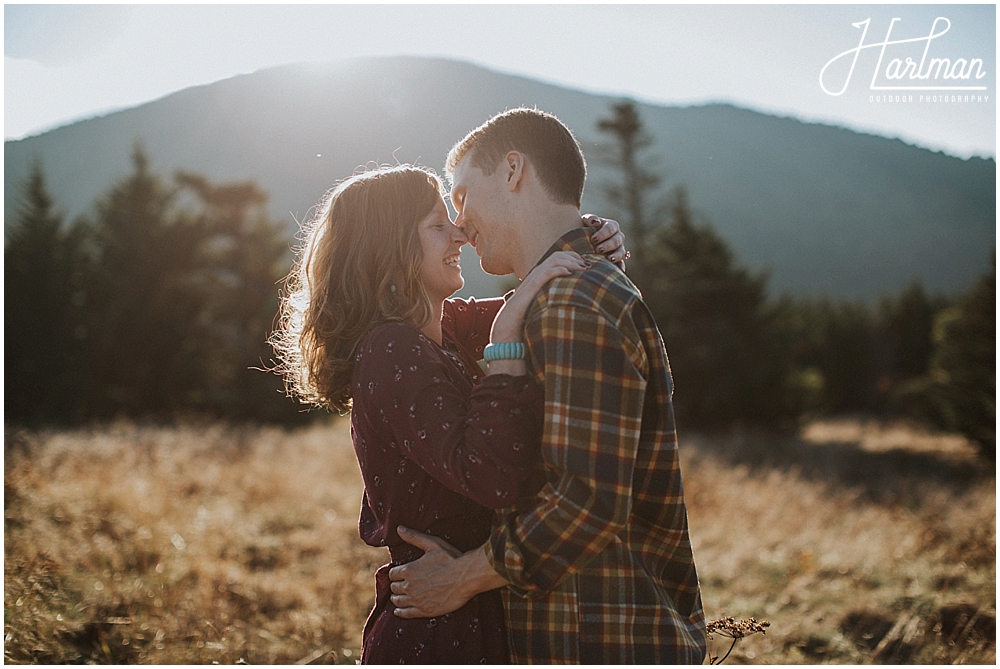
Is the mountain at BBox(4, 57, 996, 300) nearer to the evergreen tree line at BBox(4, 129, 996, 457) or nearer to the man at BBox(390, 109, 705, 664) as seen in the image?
the evergreen tree line at BBox(4, 129, 996, 457)

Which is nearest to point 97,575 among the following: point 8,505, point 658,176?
point 8,505

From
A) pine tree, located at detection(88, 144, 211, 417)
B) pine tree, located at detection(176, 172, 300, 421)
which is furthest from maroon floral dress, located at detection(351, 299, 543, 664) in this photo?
pine tree, located at detection(176, 172, 300, 421)

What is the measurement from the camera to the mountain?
45.8 m

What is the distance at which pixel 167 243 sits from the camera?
21.0m

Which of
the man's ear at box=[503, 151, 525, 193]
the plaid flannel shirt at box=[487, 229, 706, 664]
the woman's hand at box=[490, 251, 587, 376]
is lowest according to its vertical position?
the plaid flannel shirt at box=[487, 229, 706, 664]

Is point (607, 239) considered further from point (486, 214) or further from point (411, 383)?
point (411, 383)

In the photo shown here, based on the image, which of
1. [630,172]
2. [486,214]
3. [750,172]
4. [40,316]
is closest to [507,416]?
[486,214]

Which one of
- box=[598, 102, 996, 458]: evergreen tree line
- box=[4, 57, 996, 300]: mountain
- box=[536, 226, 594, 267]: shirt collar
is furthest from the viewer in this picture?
box=[4, 57, 996, 300]: mountain

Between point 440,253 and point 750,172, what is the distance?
406ft

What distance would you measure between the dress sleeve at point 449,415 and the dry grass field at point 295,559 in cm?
254

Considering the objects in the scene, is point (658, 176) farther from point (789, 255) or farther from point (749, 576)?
point (789, 255)

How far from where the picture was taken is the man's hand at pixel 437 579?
1.91 metres

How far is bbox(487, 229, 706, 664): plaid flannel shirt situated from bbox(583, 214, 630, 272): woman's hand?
0.35ft

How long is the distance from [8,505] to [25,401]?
12125 mm
